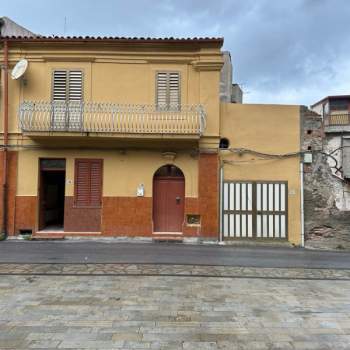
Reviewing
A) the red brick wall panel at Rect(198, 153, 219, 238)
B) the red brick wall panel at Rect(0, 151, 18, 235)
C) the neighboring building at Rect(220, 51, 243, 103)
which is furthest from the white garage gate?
the red brick wall panel at Rect(0, 151, 18, 235)

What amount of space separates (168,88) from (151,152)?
2402mm

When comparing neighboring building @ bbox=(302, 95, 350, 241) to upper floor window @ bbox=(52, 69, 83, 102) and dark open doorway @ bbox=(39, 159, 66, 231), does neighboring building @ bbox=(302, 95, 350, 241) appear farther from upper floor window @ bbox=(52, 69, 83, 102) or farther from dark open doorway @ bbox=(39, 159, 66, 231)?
dark open doorway @ bbox=(39, 159, 66, 231)

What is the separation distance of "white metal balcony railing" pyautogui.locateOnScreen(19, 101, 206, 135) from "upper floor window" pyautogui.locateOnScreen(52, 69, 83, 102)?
35 centimetres

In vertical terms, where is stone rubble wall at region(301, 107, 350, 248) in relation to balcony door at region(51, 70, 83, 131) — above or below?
below

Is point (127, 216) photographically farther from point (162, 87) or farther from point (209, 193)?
point (162, 87)

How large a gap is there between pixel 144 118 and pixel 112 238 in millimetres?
4399

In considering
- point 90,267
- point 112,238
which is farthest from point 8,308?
point 112,238

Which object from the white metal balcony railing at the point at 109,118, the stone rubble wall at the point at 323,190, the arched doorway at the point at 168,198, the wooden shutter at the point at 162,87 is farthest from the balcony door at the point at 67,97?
the stone rubble wall at the point at 323,190

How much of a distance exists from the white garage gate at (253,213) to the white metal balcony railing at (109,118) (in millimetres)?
2661

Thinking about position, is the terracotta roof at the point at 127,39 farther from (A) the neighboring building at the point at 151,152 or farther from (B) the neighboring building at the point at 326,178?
(B) the neighboring building at the point at 326,178

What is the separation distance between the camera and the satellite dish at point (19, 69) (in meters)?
12.3

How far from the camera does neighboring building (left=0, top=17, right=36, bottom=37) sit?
13373 mm

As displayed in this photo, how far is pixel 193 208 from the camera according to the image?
12.7 meters

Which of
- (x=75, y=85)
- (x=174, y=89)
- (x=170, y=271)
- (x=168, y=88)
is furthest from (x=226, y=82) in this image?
(x=170, y=271)
